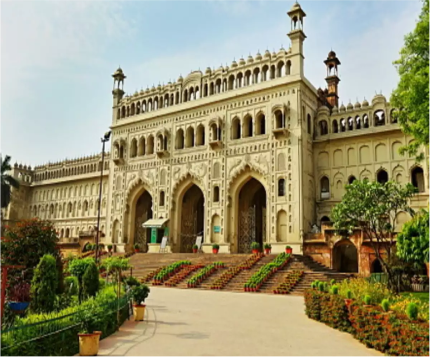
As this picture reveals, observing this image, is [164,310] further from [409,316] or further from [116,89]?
[116,89]

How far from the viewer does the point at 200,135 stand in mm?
32781

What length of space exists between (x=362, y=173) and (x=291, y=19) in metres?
11.7

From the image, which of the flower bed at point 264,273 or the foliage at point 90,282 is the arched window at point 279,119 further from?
the foliage at point 90,282

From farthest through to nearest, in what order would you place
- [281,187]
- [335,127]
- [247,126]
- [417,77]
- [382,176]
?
[247,126] < [335,127] < [281,187] < [382,176] < [417,77]

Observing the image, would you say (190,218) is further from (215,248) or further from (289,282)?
(289,282)

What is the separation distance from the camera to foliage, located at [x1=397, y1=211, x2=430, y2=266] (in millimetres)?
11781

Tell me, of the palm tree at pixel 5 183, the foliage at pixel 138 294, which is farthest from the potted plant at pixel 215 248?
the palm tree at pixel 5 183

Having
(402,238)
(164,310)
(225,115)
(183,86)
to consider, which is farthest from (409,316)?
(183,86)

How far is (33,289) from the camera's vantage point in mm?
9617

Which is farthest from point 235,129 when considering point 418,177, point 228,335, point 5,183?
point 5,183

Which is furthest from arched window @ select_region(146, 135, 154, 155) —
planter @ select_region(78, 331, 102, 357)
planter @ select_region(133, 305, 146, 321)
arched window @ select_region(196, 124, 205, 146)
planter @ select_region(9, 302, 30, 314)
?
planter @ select_region(78, 331, 102, 357)

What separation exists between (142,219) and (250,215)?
10.8 metres

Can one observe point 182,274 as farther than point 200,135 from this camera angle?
No

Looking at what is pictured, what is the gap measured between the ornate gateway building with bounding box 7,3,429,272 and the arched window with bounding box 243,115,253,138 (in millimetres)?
99
